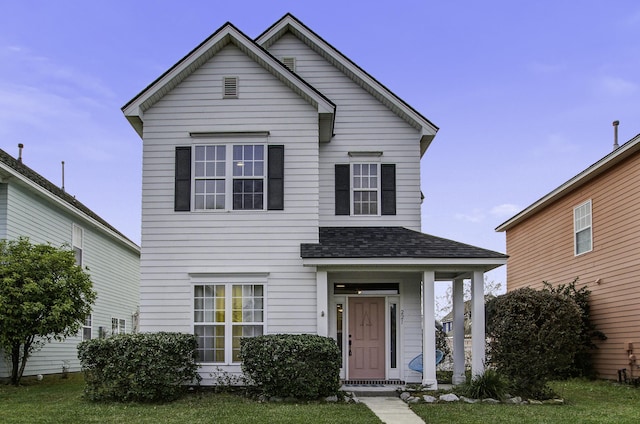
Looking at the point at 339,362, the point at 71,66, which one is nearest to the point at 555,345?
the point at 339,362

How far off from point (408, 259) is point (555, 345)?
3253 mm

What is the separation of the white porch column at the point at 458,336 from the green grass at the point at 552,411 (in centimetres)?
221

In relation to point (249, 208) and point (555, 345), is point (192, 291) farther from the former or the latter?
point (555, 345)

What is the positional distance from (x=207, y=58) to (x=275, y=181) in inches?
121

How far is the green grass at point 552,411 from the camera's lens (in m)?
10.8

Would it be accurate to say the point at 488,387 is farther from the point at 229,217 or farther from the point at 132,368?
the point at 132,368

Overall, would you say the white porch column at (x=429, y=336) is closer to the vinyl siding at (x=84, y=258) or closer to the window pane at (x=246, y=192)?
the window pane at (x=246, y=192)

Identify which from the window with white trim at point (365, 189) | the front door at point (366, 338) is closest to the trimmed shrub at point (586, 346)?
the front door at point (366, 338)

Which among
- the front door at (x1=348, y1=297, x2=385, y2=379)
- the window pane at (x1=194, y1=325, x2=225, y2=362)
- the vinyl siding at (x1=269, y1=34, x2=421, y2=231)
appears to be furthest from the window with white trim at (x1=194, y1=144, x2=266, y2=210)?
the front door at (x1=348, y1=297, x2=385, y2=379)

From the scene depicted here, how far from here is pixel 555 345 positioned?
43.8 ft

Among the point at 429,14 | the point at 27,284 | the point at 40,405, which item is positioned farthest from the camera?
the point at 429,14

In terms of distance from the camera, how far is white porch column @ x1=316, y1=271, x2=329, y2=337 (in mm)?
14078

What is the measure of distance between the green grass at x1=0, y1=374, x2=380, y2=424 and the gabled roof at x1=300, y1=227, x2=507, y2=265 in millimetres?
3134

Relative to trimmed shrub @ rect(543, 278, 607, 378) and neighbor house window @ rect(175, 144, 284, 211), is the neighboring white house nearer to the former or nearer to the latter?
neighbor house window @ rect(175, 144, 284, 211)
